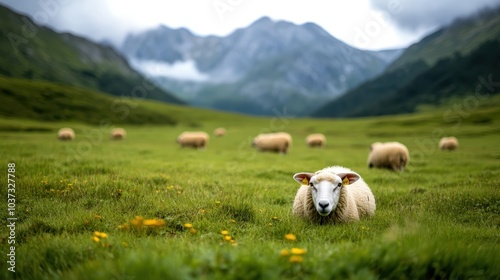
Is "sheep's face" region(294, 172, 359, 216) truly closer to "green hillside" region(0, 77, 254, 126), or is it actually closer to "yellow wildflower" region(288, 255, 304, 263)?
"yellow wildflower" region(288, 255, 304, 263)

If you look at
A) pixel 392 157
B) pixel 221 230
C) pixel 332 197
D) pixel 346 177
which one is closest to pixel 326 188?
pixel 332 197

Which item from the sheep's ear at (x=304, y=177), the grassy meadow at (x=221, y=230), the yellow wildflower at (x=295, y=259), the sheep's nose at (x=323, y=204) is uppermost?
the sheep's ear at (x=304, y=177)

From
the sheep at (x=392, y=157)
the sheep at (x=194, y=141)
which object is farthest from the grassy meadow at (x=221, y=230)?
the sheep at (x=194, y=141)

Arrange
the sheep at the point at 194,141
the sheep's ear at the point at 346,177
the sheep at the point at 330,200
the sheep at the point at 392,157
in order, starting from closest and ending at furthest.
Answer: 1. the sheep at the point at 330,200
2. the sheep's ear at the point at 346,177
3. the sheep at the point at 392,157
4. the sheep at the point at 194,141

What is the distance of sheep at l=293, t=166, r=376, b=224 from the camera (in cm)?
642

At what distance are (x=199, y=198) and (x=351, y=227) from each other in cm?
359

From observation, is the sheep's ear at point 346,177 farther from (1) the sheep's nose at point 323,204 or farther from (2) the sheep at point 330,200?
(1) the sheep's nose at point 323,204

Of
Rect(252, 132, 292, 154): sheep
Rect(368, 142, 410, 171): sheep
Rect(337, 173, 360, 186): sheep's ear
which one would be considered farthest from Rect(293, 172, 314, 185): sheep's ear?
Rect(252, 132, 292, 154): sheep

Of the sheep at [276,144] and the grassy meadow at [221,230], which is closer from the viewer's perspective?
the grassy meadow at [221,230]

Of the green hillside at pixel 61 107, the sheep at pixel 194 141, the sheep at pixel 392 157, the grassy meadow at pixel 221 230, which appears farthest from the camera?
the green hillside at pixel 61 107

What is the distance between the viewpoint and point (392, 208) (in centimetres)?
798

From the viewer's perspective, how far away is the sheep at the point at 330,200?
21.1ft

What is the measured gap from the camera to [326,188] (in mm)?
6449

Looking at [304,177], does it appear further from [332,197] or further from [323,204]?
[323,204]
